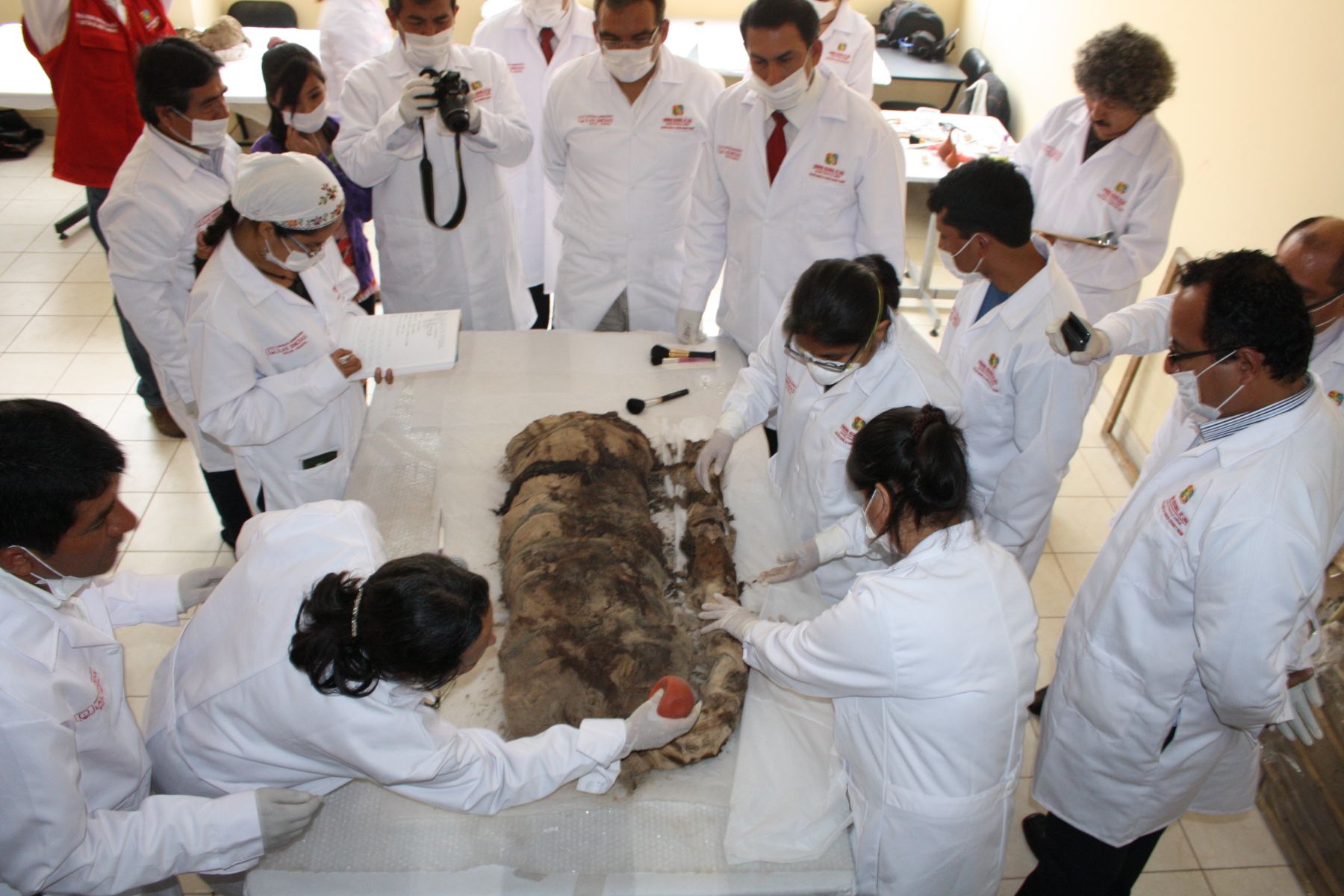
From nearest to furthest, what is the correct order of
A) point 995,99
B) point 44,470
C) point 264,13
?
1. point 44,470
2. point 995,99
3. point 264,13

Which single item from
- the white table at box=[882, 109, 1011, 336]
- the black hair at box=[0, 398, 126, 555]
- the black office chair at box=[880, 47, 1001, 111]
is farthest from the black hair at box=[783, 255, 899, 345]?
the black office chair at box=[880, 47, 1001, 111]

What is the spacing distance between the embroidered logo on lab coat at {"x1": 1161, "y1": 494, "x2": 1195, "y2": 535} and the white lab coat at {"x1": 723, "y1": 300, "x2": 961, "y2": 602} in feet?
1.66

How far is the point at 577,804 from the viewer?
72.8 inches

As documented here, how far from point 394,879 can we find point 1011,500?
180 centimetres

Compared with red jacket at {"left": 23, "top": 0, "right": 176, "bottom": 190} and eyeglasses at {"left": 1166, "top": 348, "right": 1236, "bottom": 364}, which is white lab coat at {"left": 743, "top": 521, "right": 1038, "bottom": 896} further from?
red jacket at {"left": 23, "top": 0, "right": 176, "bottom": 190}

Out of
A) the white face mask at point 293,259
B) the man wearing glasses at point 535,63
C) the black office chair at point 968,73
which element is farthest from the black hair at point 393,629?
the black office chair at point 968,73

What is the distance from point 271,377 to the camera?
2.38m

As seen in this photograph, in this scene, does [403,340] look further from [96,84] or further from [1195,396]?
[96,84]

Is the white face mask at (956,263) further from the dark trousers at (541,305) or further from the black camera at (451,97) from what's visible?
the dark trousers at (541,305)

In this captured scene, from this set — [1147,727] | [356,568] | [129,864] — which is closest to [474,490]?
[356,568]

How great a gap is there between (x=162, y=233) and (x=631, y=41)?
1.69 m

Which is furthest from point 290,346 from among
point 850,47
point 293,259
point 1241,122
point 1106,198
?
point 1241,122

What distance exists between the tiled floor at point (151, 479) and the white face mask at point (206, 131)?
1.58 meters

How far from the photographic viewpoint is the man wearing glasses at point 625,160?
3.19 meters
